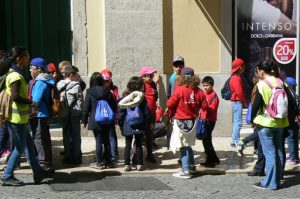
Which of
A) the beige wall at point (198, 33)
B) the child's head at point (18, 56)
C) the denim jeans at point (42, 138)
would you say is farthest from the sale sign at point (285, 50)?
the child's head at point (18, 56)

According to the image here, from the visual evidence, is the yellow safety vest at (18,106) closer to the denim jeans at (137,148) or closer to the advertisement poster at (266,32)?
the denim jeans at (137,148)

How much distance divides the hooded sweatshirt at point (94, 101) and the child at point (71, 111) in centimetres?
29

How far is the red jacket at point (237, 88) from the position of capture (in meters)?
11.4

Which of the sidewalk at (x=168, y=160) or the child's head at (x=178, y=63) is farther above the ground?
the child's head at (x=178, y=63)

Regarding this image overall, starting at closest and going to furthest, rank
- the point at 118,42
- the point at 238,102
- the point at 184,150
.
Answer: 1. the point at 184,150
2. the point at 238,102
3. the point at 118,42

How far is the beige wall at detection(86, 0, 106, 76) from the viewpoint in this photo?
40.8ft

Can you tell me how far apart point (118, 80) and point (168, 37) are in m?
1.42

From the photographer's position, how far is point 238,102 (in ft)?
37.8

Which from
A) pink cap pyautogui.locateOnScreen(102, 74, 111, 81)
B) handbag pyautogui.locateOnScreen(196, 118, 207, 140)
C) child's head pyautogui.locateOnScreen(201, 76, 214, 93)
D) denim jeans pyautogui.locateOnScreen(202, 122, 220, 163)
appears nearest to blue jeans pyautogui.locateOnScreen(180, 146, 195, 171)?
handbag pyautogui.locateOnScreen(196, 118, 207, 140)

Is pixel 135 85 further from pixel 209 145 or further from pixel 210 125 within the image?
pixel 209 145

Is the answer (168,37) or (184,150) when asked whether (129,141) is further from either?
(168,37)

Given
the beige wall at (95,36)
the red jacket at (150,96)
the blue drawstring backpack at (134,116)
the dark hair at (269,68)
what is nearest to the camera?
the dark hair at (269,68)

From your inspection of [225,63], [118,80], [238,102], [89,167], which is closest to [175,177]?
[89,167]

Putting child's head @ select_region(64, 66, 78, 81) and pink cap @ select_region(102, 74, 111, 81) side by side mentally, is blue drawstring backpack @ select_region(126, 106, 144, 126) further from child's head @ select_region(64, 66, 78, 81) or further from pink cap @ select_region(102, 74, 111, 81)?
child's head @ select_region(64, 66, 78, 81)
